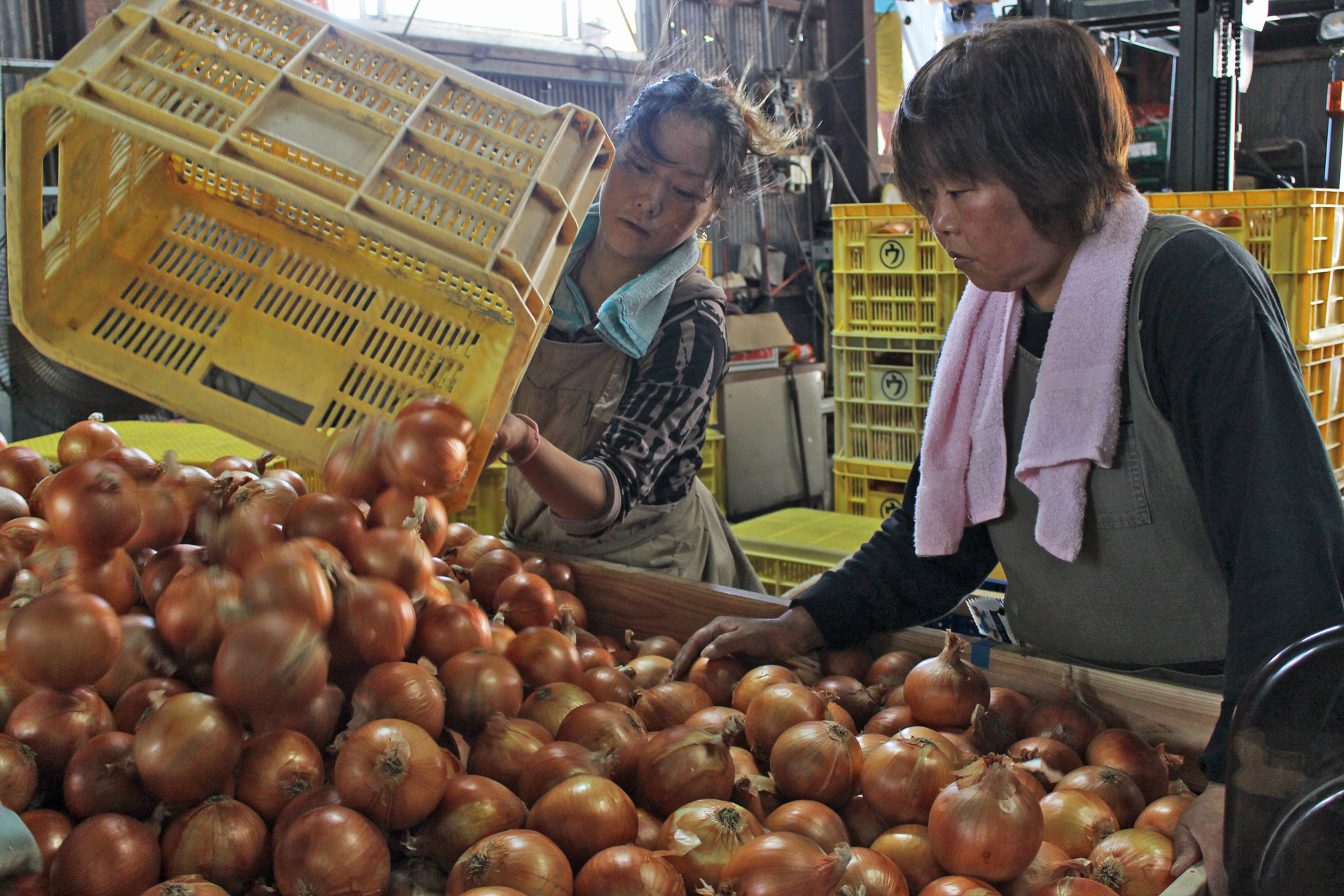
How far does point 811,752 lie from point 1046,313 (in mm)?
641

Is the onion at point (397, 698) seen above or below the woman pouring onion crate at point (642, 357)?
below

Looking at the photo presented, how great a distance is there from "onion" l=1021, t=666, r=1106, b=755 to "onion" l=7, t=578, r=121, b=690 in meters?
1.03

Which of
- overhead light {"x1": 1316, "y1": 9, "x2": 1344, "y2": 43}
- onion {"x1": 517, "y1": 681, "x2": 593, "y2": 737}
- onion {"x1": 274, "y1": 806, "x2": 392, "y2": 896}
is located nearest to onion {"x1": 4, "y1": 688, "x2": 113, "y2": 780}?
onion {"x1": 274, "y1": 806, "x2": 392, "y2": 896}

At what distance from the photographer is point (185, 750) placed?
36.7 inches

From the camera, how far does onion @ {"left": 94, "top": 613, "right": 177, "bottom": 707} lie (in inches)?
41.5

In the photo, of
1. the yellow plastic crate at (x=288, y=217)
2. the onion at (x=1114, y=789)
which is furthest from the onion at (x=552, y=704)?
the onion at (x=1114, y=789)

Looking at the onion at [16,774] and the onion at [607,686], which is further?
the onion at [607,686]

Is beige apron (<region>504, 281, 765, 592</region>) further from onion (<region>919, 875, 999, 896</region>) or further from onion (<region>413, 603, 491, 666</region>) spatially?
onion (<region>919, 875, 999, 896</region>)

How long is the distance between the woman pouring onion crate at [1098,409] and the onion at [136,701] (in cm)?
68

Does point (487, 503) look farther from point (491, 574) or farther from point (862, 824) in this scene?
point (862, 824)

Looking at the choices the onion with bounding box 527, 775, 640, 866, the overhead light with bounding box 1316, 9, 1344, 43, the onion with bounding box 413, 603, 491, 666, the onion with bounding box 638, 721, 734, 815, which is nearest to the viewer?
the onion with bounding box 527, 775, 640, 866

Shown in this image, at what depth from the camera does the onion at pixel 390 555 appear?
1111mm

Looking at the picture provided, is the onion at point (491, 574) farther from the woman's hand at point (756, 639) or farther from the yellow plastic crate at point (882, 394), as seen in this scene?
the yellow plastic crate at point (882, 394)

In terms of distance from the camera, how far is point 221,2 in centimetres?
130
